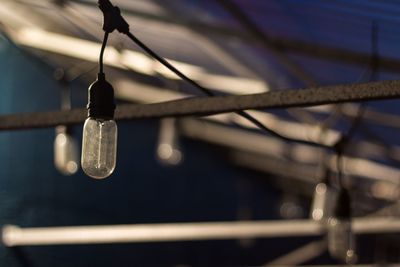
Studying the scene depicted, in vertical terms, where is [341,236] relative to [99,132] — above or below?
above

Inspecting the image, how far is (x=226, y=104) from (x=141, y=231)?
405cm

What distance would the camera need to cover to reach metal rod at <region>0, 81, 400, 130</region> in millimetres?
2502

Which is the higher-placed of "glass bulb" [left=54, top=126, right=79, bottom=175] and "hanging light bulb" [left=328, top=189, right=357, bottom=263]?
"glass bulb" [left=54, top=126, right=79, bottom=175]

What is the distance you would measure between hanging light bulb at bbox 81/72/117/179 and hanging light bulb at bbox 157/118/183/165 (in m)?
4.76

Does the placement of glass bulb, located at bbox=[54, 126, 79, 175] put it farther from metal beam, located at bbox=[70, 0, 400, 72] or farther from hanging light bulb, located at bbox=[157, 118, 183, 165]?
hanging light bulb, located at bbox=[157, 118, 183, 165]

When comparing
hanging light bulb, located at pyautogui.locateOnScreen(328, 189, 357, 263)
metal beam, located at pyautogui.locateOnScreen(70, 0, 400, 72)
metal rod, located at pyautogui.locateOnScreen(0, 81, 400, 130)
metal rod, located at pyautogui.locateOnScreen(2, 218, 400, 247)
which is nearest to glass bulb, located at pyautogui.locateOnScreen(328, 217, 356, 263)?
hanging light bulb, located at pyautogui.locateOnScreen(328, 189, 357, 263)

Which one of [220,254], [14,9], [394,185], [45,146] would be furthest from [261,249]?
[14,9]

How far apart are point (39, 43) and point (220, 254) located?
11.1ft

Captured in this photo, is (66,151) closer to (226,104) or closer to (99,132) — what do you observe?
(226,104)

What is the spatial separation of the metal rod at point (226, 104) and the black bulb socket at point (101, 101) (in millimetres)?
729

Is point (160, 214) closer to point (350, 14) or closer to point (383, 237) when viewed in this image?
point (383, 237)

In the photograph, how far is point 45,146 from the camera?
261 inches

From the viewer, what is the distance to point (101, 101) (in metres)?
2.07

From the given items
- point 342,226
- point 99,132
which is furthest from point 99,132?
point 342,226
